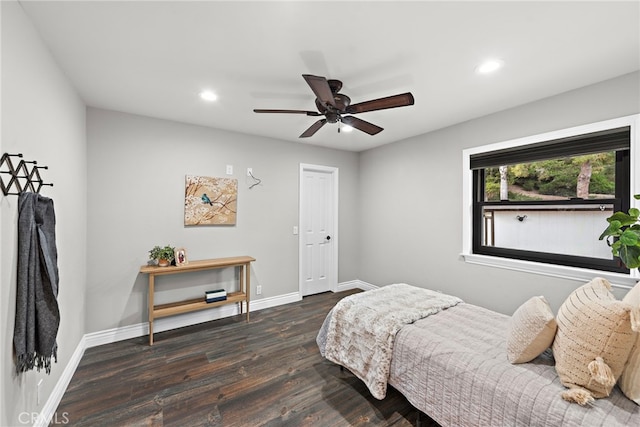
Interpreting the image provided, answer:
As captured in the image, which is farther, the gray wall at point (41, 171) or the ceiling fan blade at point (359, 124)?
the ceiling fan blade at point (359, 124)

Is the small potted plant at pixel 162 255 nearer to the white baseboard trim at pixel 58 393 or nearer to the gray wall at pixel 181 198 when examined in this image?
the gray wall at pixel 181 198

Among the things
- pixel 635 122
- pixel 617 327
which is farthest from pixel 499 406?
pixel 635 122

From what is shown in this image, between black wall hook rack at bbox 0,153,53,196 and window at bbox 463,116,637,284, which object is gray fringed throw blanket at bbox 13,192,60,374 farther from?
window at bbox 463,116,637,284

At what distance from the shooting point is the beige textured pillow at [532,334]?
1.40 meters

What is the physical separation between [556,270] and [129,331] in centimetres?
453

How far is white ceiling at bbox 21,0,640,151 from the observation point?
1.51 metres

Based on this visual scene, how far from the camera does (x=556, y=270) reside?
2531 millimetres

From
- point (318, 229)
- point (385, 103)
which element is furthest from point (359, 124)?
point (318, 229)

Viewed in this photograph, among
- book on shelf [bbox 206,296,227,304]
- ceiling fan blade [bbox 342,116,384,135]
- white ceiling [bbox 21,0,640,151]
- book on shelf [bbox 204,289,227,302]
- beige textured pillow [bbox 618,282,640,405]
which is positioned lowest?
book on shelf [bbox 206,296,227,304]

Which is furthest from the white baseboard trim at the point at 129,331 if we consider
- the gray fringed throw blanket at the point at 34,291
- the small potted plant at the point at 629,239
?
the small potted plant at the point at 629,239

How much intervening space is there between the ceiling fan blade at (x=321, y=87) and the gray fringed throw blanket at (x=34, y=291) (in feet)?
A: 5.69

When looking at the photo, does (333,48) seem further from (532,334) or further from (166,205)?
(166,205)

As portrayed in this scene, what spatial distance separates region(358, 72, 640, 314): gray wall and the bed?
1054 mm

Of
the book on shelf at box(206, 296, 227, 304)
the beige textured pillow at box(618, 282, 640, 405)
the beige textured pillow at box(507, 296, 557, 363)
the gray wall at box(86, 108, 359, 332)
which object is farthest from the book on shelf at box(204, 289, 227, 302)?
the beige textured pillow at box(618, 282, 640, 405)
